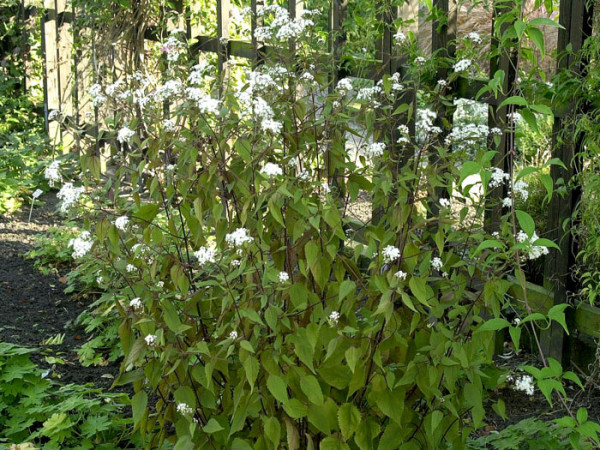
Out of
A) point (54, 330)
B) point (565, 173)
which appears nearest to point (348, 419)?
point (565, 173)

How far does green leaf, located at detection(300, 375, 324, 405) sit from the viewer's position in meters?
1.86

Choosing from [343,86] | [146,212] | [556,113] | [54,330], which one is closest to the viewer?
[146,212]

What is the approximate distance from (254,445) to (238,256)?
0.51 metres

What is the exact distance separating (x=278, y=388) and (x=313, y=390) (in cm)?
10

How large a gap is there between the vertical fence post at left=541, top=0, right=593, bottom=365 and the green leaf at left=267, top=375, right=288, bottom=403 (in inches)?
54.8

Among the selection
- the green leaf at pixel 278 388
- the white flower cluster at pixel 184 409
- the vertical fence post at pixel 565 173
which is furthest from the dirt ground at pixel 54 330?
the white flower cluster at pixel 184 409

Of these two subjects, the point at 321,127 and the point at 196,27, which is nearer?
the point at 321,127

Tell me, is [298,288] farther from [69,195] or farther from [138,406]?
[69,195]

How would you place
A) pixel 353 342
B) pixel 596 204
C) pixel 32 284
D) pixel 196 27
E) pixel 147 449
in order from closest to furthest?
1. pixel 353 342
2. pixel 147 449
3. pixel 596 204
4. pixel 32 284
5. pixel 196 27

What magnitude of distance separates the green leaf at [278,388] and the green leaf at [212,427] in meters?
0.24

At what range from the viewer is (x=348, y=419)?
75.1 inches

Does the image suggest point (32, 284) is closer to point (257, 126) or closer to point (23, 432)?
point (23, 432)

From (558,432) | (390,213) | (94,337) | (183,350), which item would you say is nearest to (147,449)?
(183,350)

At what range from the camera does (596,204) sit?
8.51 feet
